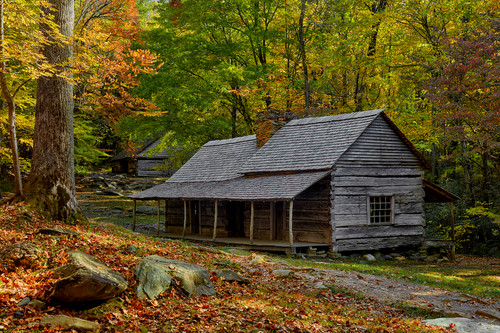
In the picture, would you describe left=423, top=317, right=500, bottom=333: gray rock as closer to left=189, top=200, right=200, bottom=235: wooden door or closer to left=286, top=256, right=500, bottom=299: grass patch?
left=286, top=256, right=500, bottom=299: grass patch

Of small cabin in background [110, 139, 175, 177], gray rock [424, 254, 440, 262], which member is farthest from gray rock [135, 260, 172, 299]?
small cabin in background [110, 139, 175, 177]

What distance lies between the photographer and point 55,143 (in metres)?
11.9

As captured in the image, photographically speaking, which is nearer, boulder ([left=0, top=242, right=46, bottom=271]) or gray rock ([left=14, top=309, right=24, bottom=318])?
gray rock ([left=14, top=309, right=24, bottom=318])

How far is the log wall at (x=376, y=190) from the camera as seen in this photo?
19453mm

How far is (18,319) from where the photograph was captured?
250 inches

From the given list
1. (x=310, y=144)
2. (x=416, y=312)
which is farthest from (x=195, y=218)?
(x=416, y=312)

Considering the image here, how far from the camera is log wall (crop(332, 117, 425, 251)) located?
63.8ft

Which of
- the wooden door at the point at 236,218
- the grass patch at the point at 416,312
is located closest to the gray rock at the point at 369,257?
the wooden door at the point at 236,218

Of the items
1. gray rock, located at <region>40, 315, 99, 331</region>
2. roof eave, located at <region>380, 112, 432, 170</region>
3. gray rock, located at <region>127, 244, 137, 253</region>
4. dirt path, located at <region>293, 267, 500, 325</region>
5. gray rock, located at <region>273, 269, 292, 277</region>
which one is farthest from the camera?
roof eave, located at <region>380, 112, 432, 170</region>

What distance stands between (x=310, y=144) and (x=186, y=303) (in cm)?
1450

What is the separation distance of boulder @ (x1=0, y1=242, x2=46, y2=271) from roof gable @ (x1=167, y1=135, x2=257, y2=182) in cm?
1567

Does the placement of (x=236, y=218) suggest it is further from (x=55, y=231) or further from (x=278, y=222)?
(x=55, y=231)

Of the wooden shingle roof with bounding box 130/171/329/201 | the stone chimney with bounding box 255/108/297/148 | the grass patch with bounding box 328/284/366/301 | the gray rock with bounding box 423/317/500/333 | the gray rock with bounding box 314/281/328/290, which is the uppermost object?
the stone chimney with bounding box 255/108/297/148

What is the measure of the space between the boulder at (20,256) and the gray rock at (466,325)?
7.48 meters
